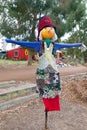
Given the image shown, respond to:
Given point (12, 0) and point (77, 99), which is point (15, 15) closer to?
point (12, 0)

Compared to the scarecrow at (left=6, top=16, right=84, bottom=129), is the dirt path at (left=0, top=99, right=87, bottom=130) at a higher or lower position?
lower

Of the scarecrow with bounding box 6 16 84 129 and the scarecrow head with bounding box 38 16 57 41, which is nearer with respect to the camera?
the scarecrow with bounding box 6 16 84 129

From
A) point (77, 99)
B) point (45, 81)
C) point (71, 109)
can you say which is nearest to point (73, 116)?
point (71, 109)

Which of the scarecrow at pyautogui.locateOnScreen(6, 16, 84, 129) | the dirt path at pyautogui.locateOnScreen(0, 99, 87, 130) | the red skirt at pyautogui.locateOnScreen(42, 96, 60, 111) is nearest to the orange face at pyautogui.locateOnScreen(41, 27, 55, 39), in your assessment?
the scarecrow at pyautogui.locateOnScreen(6, 16, 84, 129)

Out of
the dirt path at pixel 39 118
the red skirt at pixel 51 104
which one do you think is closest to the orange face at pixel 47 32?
the red skirt at pixel 51 104

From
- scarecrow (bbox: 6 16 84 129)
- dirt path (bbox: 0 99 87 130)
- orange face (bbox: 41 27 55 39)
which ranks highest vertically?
orange face (bbox: 41 27 55 39)

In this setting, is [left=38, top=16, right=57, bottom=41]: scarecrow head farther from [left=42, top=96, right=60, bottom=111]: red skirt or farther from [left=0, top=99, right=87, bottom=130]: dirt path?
[left=0, top=99, right=87, bottom=130]: dirt path

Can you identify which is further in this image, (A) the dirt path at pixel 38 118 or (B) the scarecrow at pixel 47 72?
(A) the dirt path at pixel 38 118

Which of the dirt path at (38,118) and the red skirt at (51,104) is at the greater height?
the red skirt at (51,104)

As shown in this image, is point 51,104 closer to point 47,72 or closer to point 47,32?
point 47,72

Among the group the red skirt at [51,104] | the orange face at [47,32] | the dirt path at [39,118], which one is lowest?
the dirt path at [39,118]

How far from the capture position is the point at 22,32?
21.2m

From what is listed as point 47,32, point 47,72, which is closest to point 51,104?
point 47,72

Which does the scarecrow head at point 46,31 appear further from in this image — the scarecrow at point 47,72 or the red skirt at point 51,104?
the red skirt at point 51,104
